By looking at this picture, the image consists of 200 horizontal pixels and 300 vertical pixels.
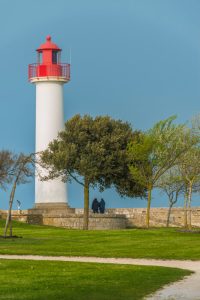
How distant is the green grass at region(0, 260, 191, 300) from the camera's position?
A: 851 inches

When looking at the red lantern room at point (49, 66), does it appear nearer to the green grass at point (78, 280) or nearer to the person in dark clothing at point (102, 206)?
the person in dark clothing at point (102, 206)

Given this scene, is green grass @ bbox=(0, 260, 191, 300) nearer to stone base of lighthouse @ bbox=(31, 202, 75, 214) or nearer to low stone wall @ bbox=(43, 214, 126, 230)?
low stone wall @ bbox=(43, 214, 126, 230)

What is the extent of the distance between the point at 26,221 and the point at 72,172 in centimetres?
511

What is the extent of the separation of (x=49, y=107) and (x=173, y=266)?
140 feet

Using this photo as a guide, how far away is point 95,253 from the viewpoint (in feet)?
119

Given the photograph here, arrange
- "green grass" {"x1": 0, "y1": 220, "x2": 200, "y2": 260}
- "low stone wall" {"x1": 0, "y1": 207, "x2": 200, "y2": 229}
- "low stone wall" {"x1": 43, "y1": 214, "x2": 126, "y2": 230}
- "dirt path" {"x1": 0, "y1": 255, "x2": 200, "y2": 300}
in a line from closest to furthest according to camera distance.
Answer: "dirt path" {"x1": 0, "y1": 255, "x2": 200, "y2": 300}
"green grass" {"x1": 0, "y1": 220, "x2": 200, "y2": 260}
"low stone wall" {"x1": 43, "y1": 214, "x2": 126, "y2": 230}
"low stone wall" {"x1": 0, "y1": 207, "x2": 200, "y2": 229}

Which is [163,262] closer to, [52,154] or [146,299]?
[146,299]

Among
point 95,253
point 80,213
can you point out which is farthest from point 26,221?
point 95,253

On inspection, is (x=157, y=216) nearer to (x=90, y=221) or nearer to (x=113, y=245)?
(x=90, y=221)

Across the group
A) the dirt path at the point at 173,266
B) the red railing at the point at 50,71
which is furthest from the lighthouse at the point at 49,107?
the dirt path at the point at 173,266

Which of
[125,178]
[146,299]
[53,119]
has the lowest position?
[146,299]

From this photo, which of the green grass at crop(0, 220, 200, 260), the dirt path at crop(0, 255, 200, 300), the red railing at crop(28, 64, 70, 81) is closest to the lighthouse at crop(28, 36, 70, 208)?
the red railing at crop(28, 64, 70, 81)

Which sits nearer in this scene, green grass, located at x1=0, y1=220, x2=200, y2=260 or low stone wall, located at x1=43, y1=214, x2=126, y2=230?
green grass, located at x1=0, y1=220, x2=200, y2=260

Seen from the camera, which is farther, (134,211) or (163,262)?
(134,211)
